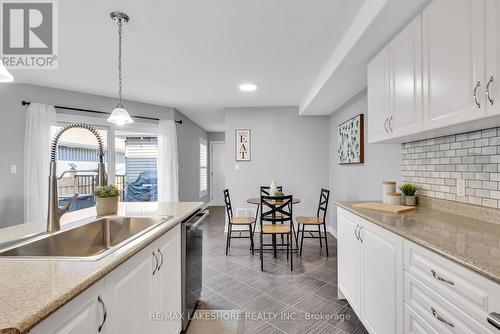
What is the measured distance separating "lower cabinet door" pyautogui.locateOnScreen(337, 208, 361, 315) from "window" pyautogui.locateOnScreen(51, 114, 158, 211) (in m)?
3.48

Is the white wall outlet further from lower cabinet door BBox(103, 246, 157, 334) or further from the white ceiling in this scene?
lower cabinet door BBox(103, 246, 157, 334)

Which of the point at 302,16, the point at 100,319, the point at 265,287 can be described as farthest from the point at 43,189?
the point at 302,16

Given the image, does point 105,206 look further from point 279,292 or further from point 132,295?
point 279,292

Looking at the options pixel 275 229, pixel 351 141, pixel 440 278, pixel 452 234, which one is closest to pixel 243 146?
pixel 351 141

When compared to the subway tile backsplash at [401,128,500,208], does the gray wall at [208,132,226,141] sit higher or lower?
higher

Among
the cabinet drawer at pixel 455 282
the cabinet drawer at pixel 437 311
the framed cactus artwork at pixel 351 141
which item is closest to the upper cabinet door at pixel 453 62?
the cabinet drawer at pixel 455 282

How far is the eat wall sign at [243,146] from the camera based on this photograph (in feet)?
15.8

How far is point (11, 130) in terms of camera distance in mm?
3385

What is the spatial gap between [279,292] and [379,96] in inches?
78.4

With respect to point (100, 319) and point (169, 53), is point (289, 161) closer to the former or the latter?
point (169, 53)

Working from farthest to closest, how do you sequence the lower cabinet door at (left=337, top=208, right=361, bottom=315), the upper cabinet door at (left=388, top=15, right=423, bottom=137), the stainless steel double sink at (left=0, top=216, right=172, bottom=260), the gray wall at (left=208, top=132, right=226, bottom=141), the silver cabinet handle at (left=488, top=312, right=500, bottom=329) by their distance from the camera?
the gray wall at (left=208, top=132, right=226, bottom=141) < the lower cabinet door at (left=337, top=208, right=361, bottom=315) < the upper cabinet door at (left=388, top=15, right=423, bottom=137) < the stainless steel double sink at (left=0, top=216, right=172, bottom=260) < the silver cabinet handle at (left=488, top=312, right=500, bottom=329)

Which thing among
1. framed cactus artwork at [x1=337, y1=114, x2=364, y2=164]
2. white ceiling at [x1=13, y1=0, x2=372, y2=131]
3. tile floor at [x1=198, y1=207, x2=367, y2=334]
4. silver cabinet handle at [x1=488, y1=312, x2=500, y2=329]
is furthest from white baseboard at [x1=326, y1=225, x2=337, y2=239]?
silver cabinet handle at [x1=488, y1=312, x2=500, y2=329]

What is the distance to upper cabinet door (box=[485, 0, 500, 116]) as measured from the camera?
1.06 meters

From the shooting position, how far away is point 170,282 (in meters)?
1.57
